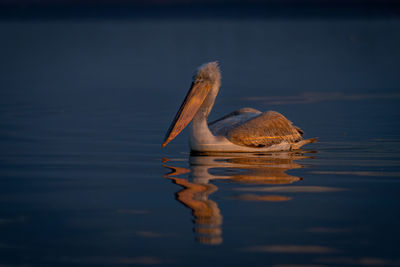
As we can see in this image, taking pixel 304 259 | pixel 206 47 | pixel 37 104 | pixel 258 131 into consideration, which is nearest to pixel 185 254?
pixel 304 259

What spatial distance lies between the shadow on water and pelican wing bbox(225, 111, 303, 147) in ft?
0.48

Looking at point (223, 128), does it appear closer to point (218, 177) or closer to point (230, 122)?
point (230, 122)

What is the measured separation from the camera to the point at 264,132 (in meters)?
8.53

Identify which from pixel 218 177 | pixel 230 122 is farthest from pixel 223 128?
pixel 218 177

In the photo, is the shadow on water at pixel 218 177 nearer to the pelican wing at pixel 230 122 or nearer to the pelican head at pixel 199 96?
the pelican wing at pixel 230 122

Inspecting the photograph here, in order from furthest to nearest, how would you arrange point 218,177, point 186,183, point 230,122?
point 230,122 → point 218,177 → point 186,183

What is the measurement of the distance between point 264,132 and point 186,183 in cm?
186

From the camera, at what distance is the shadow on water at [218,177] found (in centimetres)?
559

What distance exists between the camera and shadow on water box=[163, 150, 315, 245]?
18.3 feet

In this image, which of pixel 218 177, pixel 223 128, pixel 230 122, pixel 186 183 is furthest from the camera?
pixel 230 122

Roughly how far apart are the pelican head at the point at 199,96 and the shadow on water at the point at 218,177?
1.60 ft

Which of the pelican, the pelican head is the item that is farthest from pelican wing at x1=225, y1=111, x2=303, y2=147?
the pelican head

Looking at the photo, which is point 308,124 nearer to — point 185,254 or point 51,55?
point 185,254

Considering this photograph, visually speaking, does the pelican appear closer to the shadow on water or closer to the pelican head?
the pelican head
